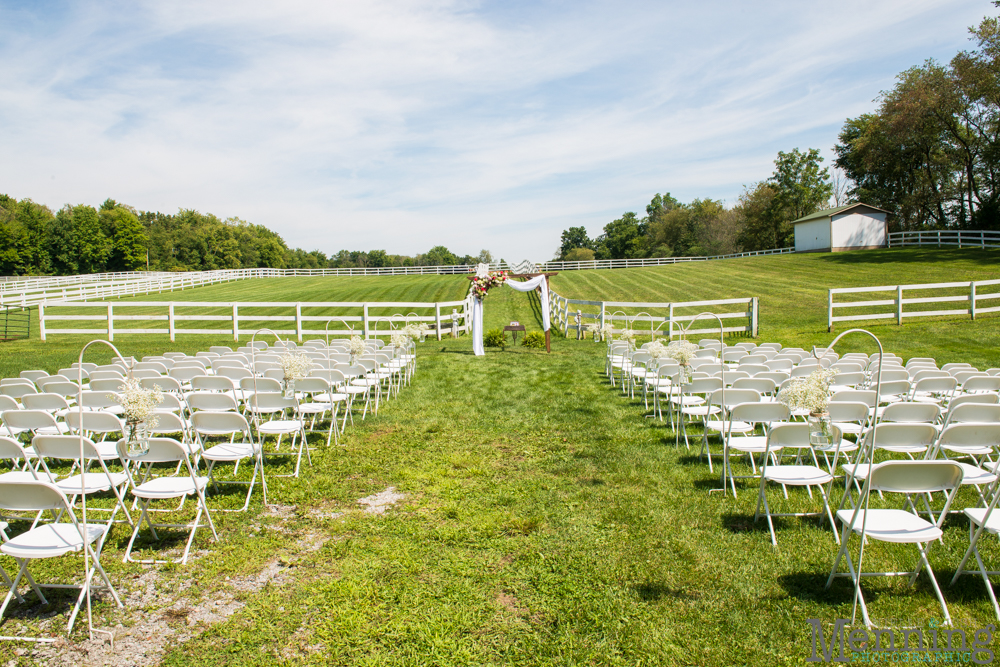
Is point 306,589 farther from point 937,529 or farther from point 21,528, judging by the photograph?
point 937,529

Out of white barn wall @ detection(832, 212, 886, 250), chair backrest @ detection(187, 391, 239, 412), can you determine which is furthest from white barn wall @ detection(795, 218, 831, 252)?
chair backrest @ detection(187, 391, 239, 412)

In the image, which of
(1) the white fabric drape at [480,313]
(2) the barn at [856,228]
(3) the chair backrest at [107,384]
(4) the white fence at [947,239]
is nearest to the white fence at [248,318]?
(1) the white fabric drape at [480,313]

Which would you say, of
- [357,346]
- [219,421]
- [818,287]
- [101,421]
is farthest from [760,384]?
[818,287]

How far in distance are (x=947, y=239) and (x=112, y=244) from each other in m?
84.7

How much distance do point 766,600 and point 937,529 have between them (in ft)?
3.54

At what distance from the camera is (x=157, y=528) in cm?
482

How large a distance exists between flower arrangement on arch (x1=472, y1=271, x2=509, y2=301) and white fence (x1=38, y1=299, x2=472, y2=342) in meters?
2.02

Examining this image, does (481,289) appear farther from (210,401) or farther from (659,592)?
(659,592)

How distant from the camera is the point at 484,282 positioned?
15375mm

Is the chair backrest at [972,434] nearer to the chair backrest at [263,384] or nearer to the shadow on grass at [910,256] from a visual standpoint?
the chair backrest at [263,384]

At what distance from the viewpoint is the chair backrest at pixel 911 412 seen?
471 cm

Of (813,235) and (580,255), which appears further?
(580,255)

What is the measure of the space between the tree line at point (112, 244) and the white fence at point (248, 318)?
37212mm

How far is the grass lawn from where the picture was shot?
3180 mm
